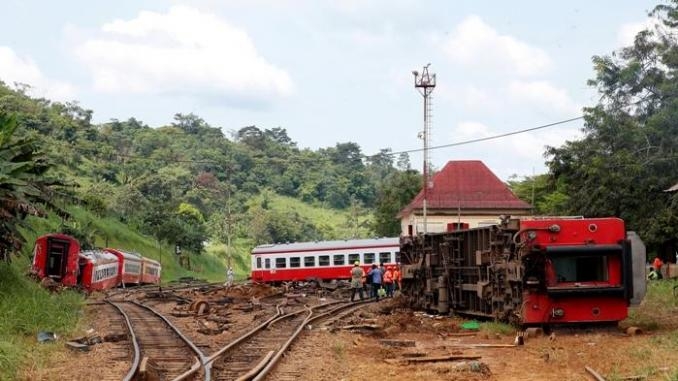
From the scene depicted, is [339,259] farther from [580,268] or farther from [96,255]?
[580,268]

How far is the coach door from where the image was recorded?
109 ft

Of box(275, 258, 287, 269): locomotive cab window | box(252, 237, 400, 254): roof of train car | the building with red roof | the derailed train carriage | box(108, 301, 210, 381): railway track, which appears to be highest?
the building with red roof

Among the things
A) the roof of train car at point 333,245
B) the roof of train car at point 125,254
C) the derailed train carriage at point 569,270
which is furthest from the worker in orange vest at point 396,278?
the roof of train car at point 125,254

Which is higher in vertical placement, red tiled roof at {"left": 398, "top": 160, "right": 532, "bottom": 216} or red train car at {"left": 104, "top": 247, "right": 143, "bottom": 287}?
red tiled roof at {"left": 398, "top": 160, "right": 532, "bottom": 216}

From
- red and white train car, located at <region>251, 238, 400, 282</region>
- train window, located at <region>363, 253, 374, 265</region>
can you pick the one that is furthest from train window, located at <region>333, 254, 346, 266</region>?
train window, located at <region>363, 253, 374, 265</region>

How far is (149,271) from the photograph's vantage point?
2292 inches

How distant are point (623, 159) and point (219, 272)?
172 ft

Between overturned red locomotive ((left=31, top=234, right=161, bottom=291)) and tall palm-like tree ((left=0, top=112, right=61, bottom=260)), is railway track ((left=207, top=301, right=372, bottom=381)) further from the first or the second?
overturned red locomotive ((left=31, top=234, right=161, bottom=291))

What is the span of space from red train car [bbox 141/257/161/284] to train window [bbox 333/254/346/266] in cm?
1556

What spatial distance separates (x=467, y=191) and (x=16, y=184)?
4741 centimetres

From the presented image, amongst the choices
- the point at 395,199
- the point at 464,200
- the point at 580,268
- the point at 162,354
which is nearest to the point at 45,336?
the point at 162,354

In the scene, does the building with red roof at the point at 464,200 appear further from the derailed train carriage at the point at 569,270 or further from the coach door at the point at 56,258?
the derailed train carriage at the point at 569,270

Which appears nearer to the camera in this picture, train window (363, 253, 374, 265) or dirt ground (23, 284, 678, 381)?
dirt ground (23, 284, 678, 381)

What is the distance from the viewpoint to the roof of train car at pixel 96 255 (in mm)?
39041
